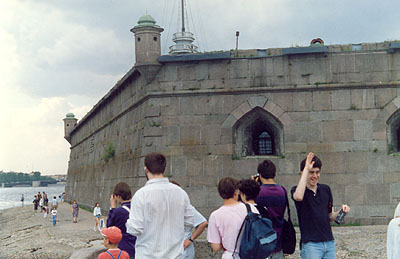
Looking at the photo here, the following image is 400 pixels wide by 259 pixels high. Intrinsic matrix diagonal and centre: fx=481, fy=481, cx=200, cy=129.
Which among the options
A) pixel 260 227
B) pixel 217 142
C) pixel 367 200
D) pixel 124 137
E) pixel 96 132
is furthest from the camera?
pixel 96 132

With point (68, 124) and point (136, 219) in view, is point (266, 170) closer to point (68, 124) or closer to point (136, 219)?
point (136, 219)

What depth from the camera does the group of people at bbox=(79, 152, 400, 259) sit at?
4648 mm

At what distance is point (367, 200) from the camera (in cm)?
1345

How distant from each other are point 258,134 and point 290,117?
4.27 ft

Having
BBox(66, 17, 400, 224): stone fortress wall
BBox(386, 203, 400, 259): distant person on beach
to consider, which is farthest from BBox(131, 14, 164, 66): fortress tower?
BBox(386, 203, 400, 259): distant person on beach

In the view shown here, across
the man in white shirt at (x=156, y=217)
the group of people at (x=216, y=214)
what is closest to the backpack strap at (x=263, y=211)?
the group of people at (x=216, y=214)

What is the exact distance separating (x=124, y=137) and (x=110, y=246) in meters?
14.0

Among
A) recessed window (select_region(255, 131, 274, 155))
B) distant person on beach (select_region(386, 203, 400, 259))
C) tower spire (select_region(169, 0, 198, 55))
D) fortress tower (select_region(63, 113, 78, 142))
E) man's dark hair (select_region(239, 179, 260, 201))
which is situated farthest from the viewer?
fortress tower (select_region(63, 113, 78, 142))

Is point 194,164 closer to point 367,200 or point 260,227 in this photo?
point 367,200

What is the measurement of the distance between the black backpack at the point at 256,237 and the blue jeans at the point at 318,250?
0.60 meters

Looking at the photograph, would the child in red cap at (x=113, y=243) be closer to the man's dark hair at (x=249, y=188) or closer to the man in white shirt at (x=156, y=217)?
the man in white shirt at (x=156, y=217)

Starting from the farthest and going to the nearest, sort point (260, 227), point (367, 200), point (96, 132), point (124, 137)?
1. point (96, 132)
2. point (124, 137)
3. point (367, 200)
4. point (260, 227)

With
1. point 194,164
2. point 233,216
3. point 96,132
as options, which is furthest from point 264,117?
point 96,132

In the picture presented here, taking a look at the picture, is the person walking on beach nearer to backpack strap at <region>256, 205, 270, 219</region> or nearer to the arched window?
backpack strap at <region>256, 205, 270, 219</region>
